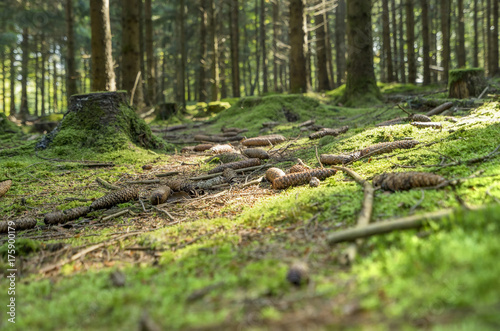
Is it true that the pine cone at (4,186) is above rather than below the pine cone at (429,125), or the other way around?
below

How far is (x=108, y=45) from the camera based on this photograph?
28.1 feet

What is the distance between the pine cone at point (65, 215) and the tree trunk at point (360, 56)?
29.5 ft

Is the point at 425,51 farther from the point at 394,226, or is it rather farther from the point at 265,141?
the point at 394,226

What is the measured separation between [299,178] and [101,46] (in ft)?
25.0

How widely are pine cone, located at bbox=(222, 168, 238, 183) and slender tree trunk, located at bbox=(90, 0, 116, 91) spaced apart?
19.9 ft

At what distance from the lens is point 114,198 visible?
327 cm

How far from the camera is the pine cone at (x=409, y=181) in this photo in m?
2.18

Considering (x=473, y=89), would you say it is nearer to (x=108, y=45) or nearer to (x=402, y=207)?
(x=402, y=207)

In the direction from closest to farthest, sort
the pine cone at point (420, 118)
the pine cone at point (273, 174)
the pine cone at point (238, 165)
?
the pine cone at point (273, 174) → the pine cone at point (238, 165) → the pine cone at point (420, 118)

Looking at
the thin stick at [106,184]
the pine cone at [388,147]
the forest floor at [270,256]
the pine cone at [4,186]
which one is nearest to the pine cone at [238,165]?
the forest floor at [270,256]

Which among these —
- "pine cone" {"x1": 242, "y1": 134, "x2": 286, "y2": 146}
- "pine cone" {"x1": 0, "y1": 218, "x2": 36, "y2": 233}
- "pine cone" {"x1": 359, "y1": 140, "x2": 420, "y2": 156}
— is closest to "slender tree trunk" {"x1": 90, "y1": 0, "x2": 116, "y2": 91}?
"pine cone" {"x1": 242, "y1": 134, "x2": 286, "y2": 146}

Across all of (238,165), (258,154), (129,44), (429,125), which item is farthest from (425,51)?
(238,165)

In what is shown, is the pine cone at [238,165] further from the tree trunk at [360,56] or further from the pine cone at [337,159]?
the tree trunk at [360,56]

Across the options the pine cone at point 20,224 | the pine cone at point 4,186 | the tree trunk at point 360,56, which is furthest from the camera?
the tree trunk at point 360,56
